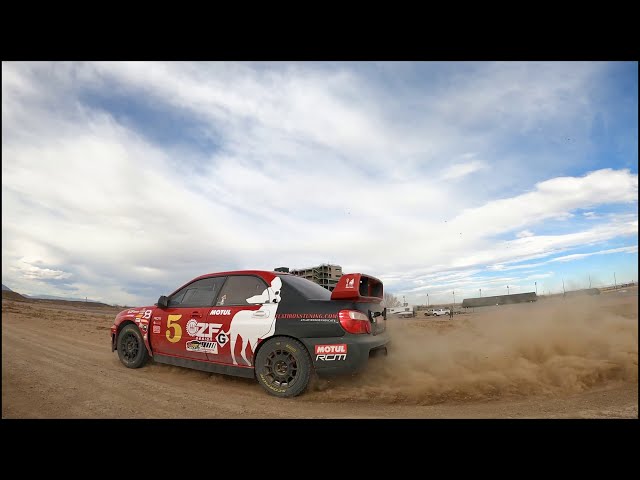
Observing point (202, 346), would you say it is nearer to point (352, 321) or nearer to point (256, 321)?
point (256, 321)

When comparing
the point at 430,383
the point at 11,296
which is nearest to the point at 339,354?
the point at 430,383

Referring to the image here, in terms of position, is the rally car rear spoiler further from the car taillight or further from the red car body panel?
the red car body panel

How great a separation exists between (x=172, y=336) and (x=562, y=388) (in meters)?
5.01

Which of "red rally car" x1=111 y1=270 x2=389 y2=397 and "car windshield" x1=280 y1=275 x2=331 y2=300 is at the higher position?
"car windshield" x1=280 y1=275 x2=331 y2=300

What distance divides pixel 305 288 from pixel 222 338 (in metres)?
1.27

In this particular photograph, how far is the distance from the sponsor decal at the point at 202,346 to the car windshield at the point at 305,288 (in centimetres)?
129

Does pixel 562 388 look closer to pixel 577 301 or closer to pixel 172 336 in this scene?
pixel 577 301

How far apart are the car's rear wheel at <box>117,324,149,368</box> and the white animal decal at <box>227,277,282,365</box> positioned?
6.24 feet

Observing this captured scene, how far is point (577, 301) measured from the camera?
15.0 ft

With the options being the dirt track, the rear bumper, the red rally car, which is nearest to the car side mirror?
the red rally car

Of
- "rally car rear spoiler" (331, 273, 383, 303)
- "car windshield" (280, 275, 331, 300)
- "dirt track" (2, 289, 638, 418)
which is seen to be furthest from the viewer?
"car windshield" (280, 275, 331, 300)

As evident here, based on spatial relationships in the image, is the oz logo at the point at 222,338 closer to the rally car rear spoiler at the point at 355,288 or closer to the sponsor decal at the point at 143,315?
the rally car rear spoiler at the point at 355,288

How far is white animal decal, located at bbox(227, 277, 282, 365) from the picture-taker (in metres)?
4.19
